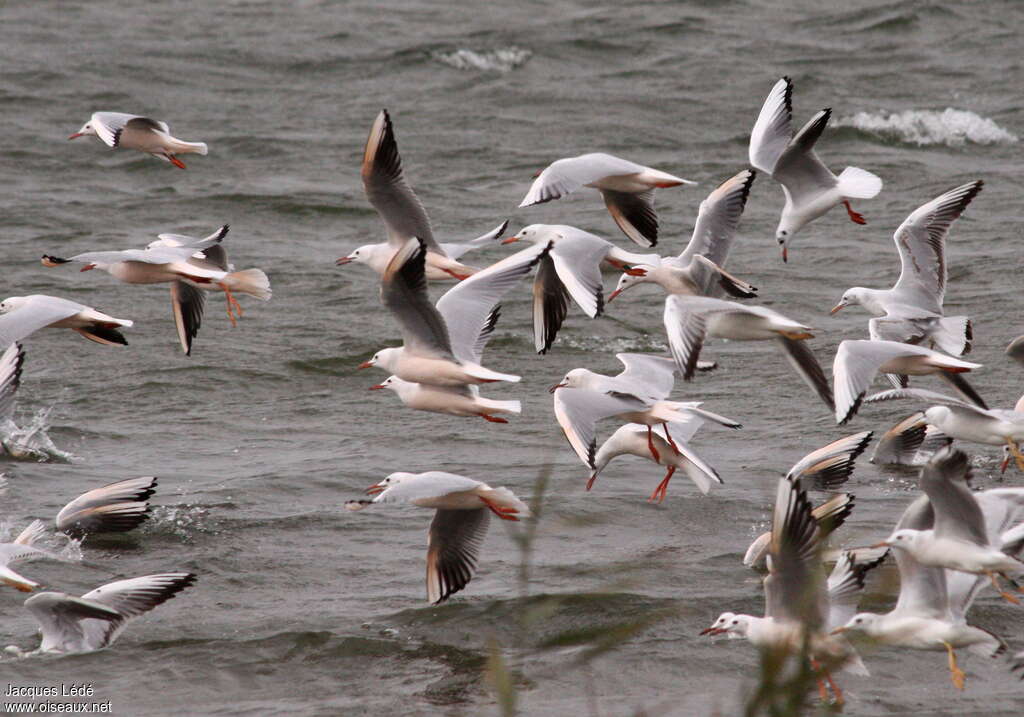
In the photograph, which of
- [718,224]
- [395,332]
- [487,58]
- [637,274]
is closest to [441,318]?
[637,274]

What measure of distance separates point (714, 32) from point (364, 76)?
542cm

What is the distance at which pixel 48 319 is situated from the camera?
873 centimetres

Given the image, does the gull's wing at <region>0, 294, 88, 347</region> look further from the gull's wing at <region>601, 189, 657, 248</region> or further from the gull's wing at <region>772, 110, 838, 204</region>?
the gull's wing at <region>772, 110, 838, 204</region>

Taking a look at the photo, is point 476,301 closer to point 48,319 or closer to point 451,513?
point 451,513

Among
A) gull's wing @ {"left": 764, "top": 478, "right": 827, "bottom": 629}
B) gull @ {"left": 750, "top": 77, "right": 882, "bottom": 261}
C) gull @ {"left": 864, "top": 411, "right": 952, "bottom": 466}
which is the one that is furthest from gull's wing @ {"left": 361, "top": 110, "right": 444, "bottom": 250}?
gull's wing @ {"left": 764, "top": 478, "right": 827, "bottom": 629}

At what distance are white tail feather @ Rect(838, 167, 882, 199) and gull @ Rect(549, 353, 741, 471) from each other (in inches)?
63.6

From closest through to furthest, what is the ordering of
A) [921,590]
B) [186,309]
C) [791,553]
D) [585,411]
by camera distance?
[791,553] → [921,590] → [585,411] → [186,309]

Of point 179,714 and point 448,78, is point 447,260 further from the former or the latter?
point 448,78

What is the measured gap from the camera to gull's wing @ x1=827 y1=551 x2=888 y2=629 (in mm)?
6723

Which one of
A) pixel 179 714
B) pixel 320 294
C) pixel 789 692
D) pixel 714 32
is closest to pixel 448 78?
pixel 714 32

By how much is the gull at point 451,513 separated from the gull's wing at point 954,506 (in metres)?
2.00

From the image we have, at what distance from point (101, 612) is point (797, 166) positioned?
194 inches

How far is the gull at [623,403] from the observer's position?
7.66 meters

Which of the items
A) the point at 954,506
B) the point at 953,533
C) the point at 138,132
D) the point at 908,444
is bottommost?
the point at 908,444
